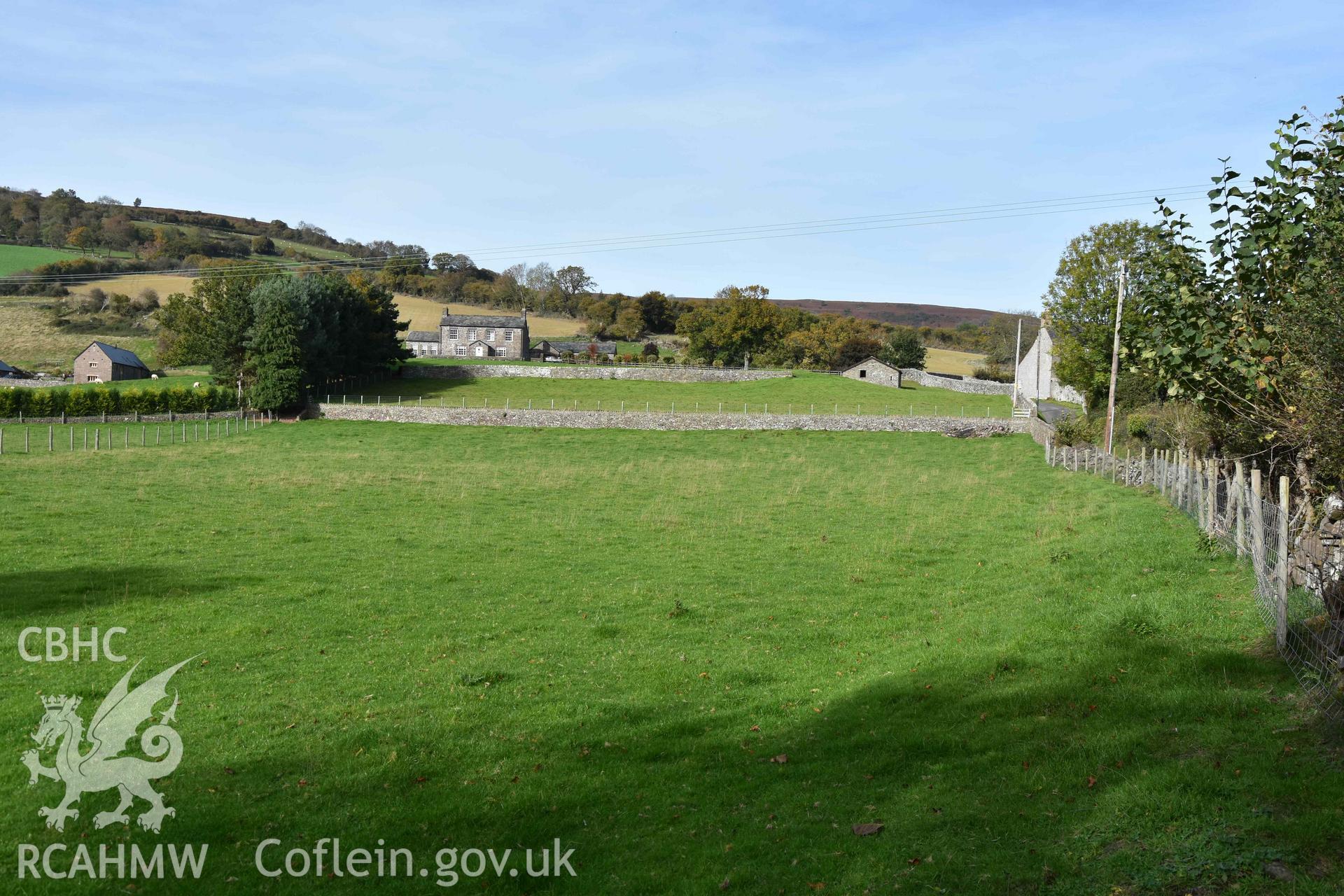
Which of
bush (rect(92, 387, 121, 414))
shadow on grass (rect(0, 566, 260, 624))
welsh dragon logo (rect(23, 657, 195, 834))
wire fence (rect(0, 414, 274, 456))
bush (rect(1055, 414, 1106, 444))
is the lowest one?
wire fence (rect(0, 414, 274, 456))

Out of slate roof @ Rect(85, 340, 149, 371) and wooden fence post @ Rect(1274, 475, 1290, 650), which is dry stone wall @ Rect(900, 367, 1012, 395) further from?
slate roof @ Rect(85, 340, 149, 371)

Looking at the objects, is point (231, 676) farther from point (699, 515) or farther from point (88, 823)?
point (699, 515)

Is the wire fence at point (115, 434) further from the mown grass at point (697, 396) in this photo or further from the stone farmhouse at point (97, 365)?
the stone farmhouse at point (97, 365)

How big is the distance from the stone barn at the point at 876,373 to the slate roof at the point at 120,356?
71.3 metres

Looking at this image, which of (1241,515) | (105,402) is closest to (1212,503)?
(1241,515)

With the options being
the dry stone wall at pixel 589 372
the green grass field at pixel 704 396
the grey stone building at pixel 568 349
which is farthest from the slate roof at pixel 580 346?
the green grass field at pixel 704 396

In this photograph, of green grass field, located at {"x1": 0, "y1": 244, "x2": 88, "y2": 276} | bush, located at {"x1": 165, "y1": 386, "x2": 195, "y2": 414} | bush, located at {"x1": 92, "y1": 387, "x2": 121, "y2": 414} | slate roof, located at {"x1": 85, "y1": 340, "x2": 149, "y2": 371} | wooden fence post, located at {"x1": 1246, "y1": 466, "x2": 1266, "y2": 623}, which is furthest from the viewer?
green grass field, located at {"x1": 0, "y1": 244, "x2": 88, "y2": 276}

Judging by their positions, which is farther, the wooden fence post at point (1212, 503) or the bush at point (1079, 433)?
the bush at point (1079, 433)

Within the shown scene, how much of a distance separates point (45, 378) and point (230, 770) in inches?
3649

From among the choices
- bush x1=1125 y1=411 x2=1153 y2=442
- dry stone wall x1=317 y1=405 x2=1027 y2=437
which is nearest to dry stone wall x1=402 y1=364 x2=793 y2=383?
dry stone wall x1=317 y1=405 x2=1027 y2=437

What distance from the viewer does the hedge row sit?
192 feet

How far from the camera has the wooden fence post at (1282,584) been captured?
33.9ft

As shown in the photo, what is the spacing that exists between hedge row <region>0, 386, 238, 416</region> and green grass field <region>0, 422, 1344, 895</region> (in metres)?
39.0

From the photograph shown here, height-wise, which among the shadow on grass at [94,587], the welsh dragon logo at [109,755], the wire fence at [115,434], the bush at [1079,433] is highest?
the bush at [1079,433]
